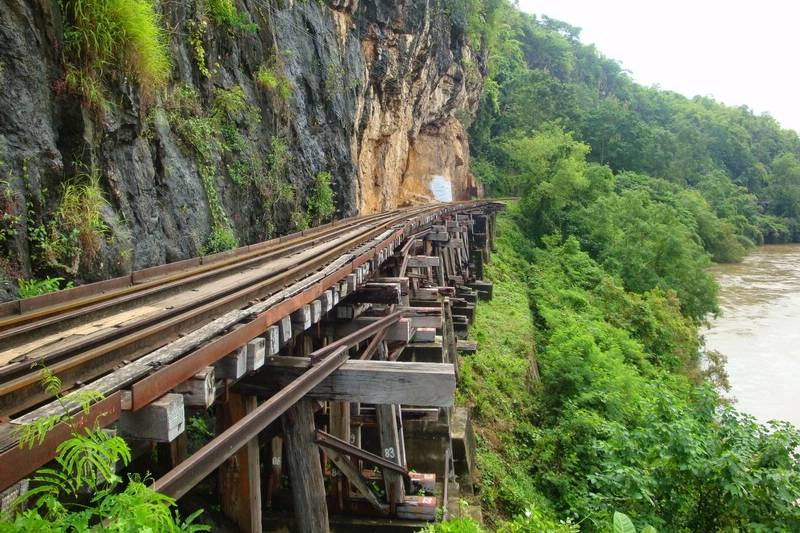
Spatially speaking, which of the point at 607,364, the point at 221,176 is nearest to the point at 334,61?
the point at 221,176

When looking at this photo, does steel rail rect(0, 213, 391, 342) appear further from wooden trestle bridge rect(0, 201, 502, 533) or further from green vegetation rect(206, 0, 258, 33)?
green vegetation rect(206, 0, 258, 33)

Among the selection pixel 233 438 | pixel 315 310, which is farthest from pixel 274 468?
pixel 233 438

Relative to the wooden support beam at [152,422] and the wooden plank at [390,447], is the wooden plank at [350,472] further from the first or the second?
the wooden support beam at [152,422]

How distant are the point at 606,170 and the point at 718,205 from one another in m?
20.9

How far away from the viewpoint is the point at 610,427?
741 cm

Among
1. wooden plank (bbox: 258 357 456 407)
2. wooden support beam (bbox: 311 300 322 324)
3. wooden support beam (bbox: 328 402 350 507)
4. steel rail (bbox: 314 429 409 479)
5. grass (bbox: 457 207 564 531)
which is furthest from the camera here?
grass (bbox: 457 207 564 531)

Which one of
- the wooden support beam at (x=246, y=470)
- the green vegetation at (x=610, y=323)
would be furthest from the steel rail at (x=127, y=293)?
the green vegetation at (x=610, y=323)

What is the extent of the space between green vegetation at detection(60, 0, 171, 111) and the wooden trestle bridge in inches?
83.1

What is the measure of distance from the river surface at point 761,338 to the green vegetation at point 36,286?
51.6ft

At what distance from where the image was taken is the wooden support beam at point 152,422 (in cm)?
229

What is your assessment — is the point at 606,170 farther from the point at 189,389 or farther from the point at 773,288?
the point at 189,389

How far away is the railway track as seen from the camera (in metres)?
2.54

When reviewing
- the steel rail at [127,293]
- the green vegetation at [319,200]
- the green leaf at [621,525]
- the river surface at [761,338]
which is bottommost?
the river surface at [761,338]

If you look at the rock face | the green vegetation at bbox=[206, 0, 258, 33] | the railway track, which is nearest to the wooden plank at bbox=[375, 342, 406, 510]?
the railway track
